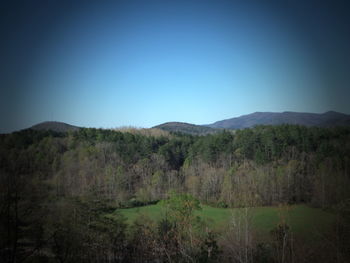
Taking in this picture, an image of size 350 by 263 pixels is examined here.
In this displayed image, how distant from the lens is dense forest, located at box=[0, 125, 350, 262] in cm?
978

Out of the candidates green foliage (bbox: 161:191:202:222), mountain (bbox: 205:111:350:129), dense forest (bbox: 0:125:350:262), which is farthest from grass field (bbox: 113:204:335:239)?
mountain (bbox: 205:111:350:129)

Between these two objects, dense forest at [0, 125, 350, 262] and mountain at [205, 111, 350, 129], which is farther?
mountain at [205, 111, 350, 129]

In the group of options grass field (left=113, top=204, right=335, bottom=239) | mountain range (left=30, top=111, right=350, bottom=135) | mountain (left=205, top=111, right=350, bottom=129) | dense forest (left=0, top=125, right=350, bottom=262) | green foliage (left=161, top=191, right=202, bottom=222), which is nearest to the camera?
dense forest (left=0, top=125, right=350, bottom=262)

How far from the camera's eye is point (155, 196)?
3947 centimetres

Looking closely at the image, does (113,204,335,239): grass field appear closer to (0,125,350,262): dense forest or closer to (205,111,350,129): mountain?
(0,125,350,262): dense forest

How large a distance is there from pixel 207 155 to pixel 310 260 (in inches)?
1432

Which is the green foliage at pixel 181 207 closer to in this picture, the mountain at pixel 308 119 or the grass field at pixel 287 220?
the grass field at pixel 287 220

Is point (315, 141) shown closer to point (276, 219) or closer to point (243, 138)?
point (243, 138)

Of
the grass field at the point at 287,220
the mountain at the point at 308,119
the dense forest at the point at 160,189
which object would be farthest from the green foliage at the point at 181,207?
the mountain at the point at 308,119

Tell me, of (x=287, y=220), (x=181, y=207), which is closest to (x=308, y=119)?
(x=287, y=220)

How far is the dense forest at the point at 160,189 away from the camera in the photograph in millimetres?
9784

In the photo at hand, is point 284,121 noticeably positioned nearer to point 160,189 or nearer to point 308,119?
point 308,119

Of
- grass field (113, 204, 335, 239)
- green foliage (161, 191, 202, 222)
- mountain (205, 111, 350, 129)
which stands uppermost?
mountain (205, 111, 350, 129)

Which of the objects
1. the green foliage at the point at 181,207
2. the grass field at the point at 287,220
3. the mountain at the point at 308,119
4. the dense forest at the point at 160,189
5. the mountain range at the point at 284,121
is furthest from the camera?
the mountain range at the point at 284,121
